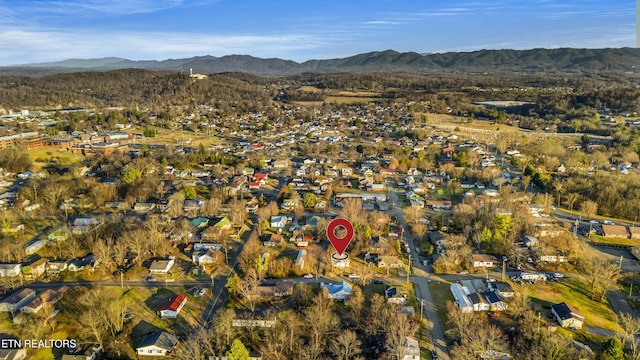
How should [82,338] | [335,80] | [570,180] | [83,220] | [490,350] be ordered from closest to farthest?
[490,350] < [82,338] < [83,220] < [570,180] < [335,80]

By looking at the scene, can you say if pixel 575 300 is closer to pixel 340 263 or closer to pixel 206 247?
pixel 340 263

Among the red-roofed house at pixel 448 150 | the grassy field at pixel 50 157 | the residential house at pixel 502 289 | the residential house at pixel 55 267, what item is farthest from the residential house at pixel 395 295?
the grassy field at pixel 50 157

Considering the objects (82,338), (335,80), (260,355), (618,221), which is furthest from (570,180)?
(335,80)

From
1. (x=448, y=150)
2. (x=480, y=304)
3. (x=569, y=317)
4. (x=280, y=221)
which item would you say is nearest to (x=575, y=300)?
(x=569, y=317)

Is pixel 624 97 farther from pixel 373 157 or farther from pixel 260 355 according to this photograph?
pixel 260 355

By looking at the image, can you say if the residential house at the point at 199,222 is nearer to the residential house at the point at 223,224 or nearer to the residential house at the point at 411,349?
the residential house at the point at 223,224

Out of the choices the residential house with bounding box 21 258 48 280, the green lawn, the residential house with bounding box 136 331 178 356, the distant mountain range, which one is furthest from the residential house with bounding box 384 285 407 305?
the distant mountain range
